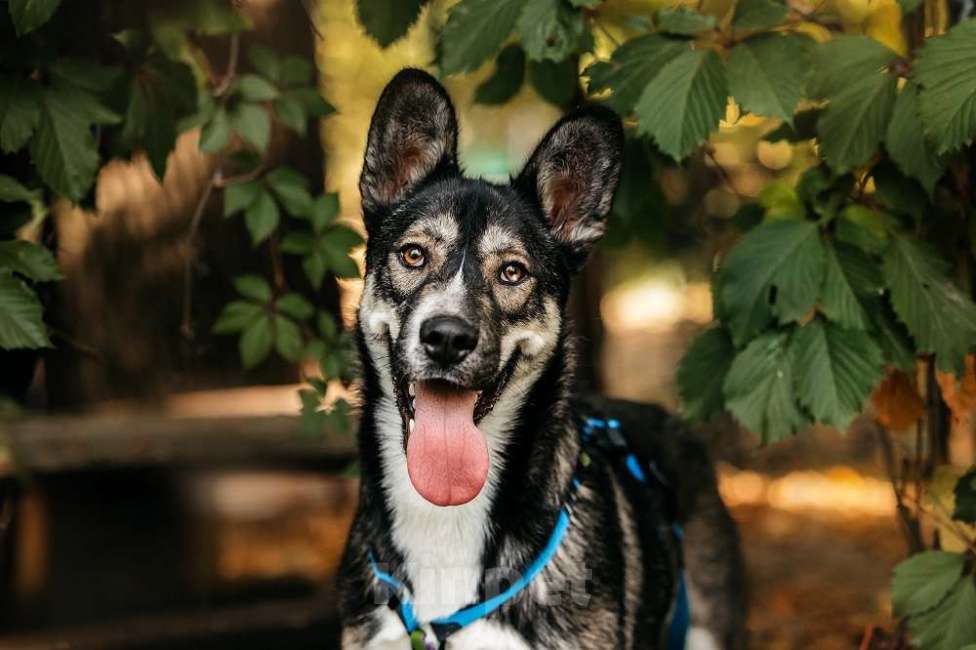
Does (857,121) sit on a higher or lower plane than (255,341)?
higher

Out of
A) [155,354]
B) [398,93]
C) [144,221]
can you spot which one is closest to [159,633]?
[155,354]

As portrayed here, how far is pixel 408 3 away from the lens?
3.46m

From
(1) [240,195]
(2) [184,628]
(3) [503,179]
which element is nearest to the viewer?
(3) [503,179]

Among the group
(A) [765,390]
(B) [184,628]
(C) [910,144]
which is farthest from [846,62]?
(B) [184,628]

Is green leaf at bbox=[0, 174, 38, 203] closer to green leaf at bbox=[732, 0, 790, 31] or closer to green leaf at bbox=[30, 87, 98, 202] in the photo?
green leaf at bbox=[30, 87, 98, 202]

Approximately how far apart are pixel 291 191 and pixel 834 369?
2.08 m

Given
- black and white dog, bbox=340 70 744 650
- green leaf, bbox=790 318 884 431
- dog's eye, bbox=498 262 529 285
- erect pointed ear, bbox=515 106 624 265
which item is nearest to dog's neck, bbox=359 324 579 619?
black and white dog, bbox=340 70 744 650

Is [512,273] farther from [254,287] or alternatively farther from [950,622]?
[950,622]

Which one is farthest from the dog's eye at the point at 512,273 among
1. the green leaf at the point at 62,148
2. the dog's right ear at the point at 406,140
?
the green leaf at the point at 62,148

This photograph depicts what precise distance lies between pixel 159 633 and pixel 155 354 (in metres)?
1.30

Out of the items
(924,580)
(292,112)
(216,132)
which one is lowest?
(924,580)

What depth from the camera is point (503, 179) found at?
3.62 metres

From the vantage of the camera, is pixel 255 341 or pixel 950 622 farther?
pixel 255 341

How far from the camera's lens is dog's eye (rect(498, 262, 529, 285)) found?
319 cm
